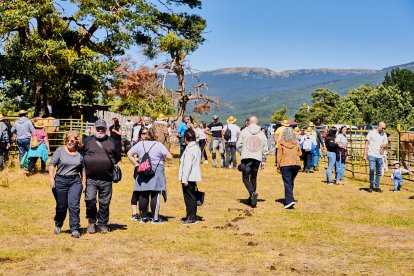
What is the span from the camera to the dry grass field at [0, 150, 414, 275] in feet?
21.7

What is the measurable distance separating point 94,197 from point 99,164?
59cm

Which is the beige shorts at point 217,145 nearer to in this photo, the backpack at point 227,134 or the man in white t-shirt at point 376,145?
the backpack at point 227,134

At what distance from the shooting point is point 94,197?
27.7 ft

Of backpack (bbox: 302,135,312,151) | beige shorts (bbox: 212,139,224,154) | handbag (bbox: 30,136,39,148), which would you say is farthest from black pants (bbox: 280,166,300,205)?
beige shorts (bbox: 212,139,224,154)

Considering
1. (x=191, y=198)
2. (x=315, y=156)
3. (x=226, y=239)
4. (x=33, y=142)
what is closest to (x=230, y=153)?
(x=315, y=156)

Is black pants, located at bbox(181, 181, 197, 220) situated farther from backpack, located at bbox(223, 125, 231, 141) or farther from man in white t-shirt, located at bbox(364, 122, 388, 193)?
backpack, located at bbox(223, 125, 231, 141)

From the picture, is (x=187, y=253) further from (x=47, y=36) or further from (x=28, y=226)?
(x=47, y=36)

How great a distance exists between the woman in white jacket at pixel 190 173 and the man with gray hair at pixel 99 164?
152cm

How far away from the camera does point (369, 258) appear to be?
716 centimetres

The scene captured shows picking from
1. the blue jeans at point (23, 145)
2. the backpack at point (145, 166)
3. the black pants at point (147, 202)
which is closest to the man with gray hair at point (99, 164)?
→ the backpack at point (145, 166)

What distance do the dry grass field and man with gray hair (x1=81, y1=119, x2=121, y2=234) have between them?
667mm

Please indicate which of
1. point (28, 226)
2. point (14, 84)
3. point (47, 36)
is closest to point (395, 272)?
point (28, 226)

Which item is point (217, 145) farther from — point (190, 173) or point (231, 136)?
point (190, 173)

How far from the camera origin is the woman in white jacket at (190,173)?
9445 millimetres
